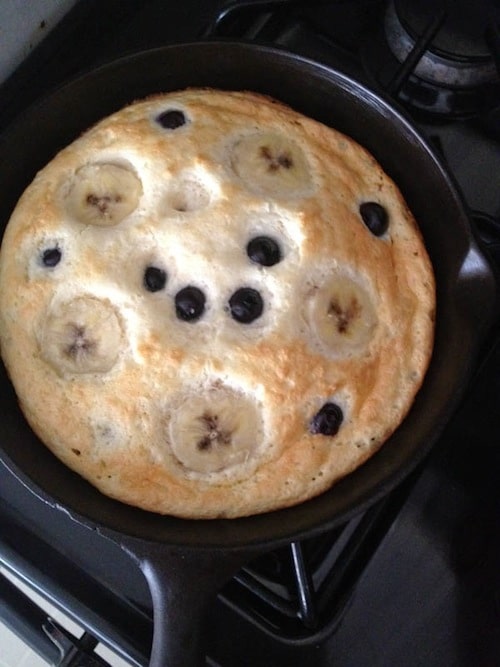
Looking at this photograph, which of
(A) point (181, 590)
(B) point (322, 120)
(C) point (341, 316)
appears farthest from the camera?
(B) point (322, 120)

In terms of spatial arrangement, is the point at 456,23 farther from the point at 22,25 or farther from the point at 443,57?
the point at 22,25

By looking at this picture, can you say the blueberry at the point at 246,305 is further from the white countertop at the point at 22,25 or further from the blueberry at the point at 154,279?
the white countertop at the point at 22,25

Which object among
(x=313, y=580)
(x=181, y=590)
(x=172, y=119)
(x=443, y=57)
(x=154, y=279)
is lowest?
(x=181, y=590)

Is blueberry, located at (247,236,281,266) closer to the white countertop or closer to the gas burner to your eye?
the gas burner

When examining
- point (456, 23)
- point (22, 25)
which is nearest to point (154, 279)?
point (22, 25)

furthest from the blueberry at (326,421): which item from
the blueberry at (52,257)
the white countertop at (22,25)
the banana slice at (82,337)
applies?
the white countertop at (22,25)

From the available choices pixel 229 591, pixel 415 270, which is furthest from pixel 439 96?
pixel 229 591

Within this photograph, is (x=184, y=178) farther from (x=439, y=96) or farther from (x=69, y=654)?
(x=69, y=654)
